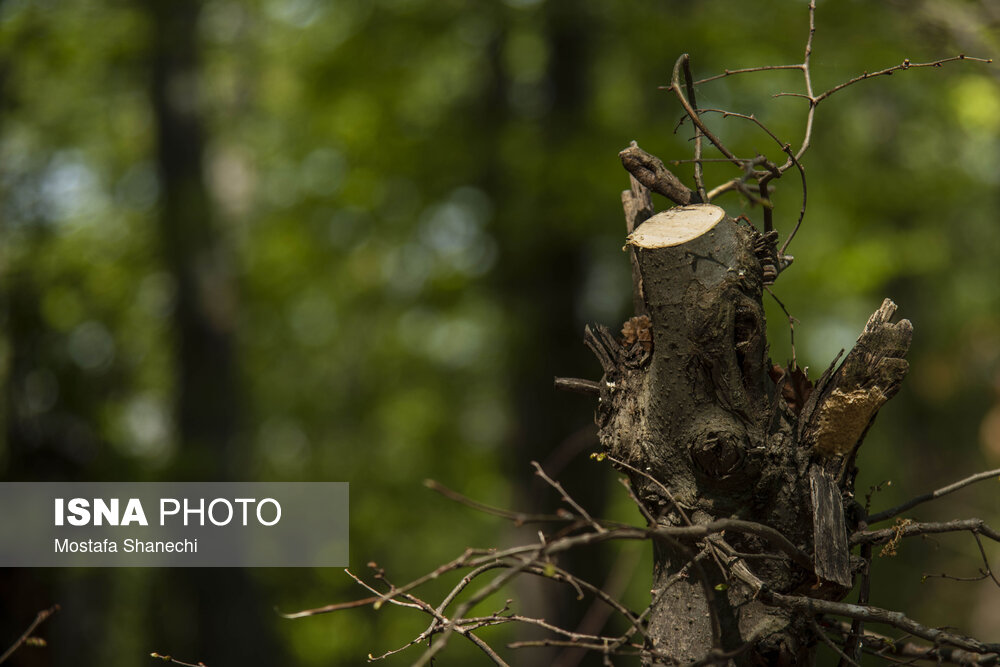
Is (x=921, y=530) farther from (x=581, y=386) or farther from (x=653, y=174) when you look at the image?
(x=653, y=174)

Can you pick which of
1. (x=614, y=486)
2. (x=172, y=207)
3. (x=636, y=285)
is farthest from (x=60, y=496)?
(x=614, y=486)

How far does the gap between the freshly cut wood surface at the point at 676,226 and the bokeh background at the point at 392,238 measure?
1.65 m

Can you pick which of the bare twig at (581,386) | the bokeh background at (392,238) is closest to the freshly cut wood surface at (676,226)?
the bare twig at (581,386)

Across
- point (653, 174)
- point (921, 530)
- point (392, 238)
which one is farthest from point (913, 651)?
point (392, 238)

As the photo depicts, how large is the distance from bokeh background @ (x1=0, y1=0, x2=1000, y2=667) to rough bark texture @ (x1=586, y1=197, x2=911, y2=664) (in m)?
1.69

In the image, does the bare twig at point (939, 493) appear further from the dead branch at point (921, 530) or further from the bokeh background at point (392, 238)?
the bokeh background at point (392, 238)

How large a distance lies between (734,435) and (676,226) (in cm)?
47

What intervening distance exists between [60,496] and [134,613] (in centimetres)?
410

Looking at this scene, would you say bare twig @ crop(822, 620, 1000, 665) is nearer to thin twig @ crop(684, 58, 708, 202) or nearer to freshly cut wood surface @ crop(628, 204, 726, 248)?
freshly cut wood surface @ crop(628, 204, 726, 248)

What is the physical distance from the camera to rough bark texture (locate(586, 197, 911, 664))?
1743 mm

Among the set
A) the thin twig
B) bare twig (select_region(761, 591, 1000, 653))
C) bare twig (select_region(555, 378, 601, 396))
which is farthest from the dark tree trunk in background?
bare twig (select_region(761, 591, 1000, 653))

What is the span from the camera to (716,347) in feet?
5.76

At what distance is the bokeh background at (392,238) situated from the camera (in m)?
5.64

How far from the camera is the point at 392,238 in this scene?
717cm
